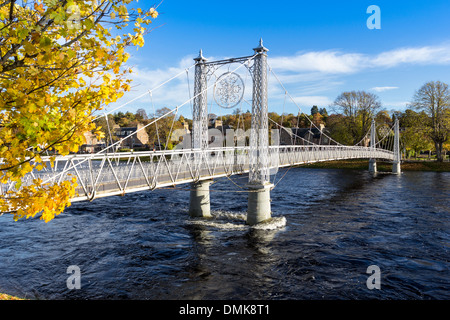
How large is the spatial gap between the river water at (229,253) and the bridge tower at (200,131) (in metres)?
1.04

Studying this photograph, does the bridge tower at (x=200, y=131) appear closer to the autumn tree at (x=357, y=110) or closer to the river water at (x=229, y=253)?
the river water at (x=229, y=253)

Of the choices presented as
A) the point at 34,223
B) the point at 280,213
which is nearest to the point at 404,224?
the point at 280,213

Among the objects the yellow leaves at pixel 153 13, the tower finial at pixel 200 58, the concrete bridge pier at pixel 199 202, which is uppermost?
the tower finial at pixel 200 58

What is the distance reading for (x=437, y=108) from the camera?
53.0 meters

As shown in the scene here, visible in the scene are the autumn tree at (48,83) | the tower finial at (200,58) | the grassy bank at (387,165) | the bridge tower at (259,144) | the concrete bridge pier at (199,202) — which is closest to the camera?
the autumn tree at (48,83)

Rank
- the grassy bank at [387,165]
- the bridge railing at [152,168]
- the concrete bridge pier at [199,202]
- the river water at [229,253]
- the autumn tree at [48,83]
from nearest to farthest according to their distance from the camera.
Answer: the autumn tree at [48,83], the river water at [229,253], the bridge railing at [152,168], the concrete bridge pier at [199,202], the grassy bank at [387,165]

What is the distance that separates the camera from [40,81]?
4.17 metres

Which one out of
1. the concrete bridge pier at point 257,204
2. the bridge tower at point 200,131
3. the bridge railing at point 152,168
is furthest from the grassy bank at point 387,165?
the bridge tower at point 200,131

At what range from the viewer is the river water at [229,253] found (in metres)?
11.2

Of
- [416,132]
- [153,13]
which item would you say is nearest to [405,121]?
[416,132]

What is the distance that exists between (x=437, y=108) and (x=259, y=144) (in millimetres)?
47835

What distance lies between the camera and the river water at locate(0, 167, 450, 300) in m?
11.2

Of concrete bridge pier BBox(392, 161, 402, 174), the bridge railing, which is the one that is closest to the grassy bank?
concrete bridge pier BBox(392, 161, 402, 174)

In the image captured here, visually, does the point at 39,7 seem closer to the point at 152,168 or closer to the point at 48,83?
the point at 48,83
